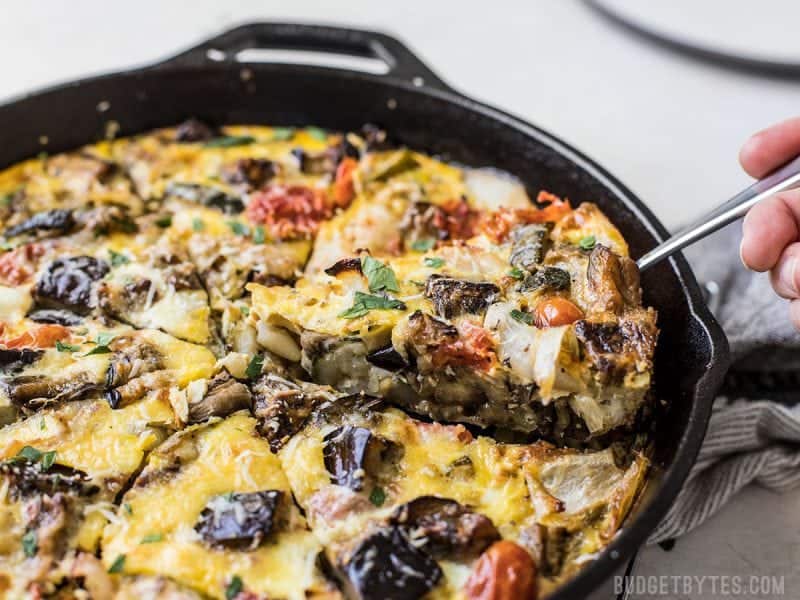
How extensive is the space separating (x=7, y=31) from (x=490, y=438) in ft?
16.7

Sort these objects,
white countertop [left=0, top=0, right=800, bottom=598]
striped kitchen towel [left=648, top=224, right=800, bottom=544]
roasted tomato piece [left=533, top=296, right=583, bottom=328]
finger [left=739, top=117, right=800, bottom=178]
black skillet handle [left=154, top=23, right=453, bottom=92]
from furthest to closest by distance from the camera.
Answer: white countertop [left=0, top=0, right=800, bottom=598] < black skillet handle [left=154, top=23, right=453, bottom=92] < striped kitchen towel [left=648, top=224, right=800, bottom=544] < finger [left=739, top=117, right=800, bottom=178] < roasted tomato piece [left=533, top=296, right=583, bottom=328]

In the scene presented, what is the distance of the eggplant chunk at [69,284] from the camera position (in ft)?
13.3

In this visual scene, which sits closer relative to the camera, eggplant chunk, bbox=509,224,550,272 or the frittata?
the frittata

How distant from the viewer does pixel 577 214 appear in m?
4.04

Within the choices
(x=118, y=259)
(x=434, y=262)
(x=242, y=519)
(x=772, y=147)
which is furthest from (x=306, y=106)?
(x=242, y=519)

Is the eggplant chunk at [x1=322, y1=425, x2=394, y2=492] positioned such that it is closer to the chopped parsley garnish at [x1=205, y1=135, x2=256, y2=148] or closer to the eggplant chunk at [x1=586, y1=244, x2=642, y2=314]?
the eggplant chunk at [x1=586, y1=244, x2=642, y2=314]

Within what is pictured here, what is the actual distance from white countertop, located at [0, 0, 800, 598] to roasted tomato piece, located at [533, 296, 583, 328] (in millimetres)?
2222

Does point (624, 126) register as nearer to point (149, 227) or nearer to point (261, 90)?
point (261, 90)

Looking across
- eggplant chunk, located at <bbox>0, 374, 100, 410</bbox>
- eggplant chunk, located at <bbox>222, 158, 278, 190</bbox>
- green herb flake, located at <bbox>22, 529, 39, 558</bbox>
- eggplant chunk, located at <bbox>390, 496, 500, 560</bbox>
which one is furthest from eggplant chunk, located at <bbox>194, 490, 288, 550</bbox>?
eggplant chunk, located at <bbox>222, 158, 278, 190</bbox>

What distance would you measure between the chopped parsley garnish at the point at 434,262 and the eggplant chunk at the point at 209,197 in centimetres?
111

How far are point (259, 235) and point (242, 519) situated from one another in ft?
5.47

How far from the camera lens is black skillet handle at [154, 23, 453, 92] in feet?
16.4

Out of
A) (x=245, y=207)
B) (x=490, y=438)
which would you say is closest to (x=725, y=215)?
(x=490, y=438)

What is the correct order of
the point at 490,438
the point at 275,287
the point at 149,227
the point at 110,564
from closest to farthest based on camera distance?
the point at 110,564 < the point at 490,438 < the point at 275,287 < the point at 149,227
